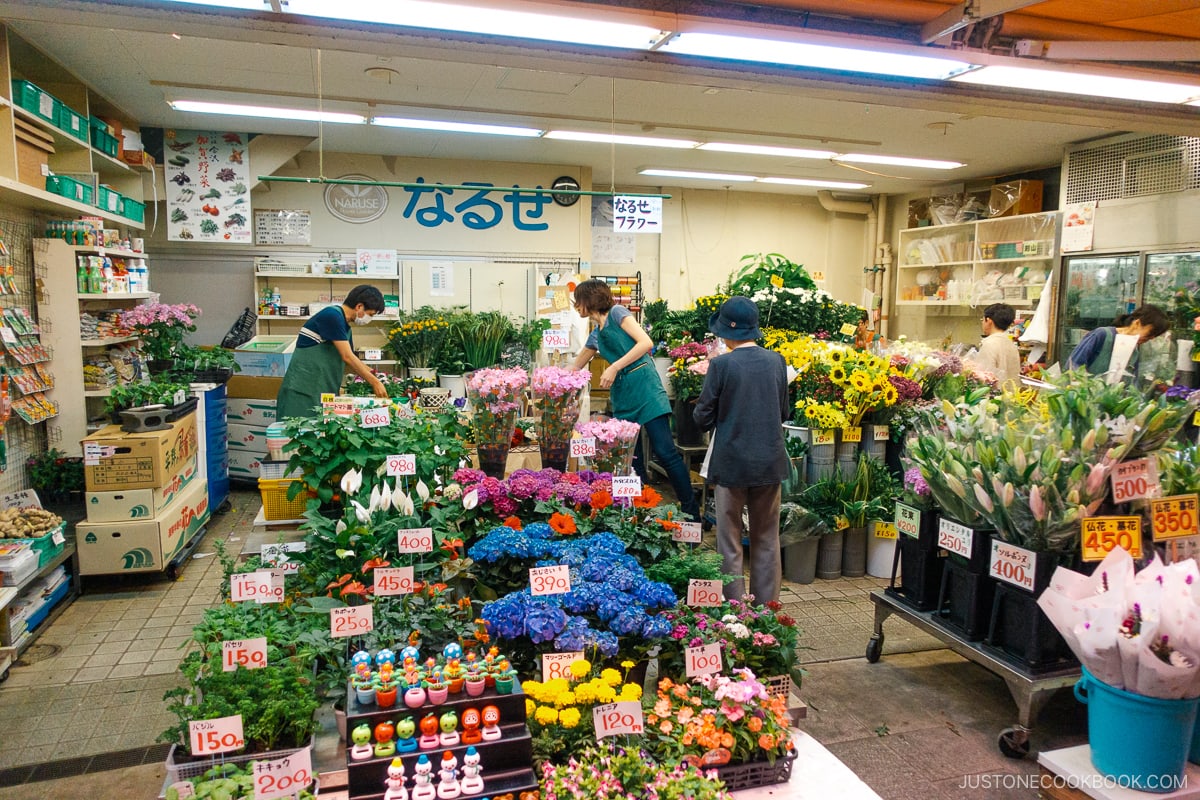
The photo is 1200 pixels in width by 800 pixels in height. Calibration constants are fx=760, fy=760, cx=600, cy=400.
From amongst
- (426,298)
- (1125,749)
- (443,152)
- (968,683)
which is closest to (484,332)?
(426,298)

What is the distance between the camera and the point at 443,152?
787cm

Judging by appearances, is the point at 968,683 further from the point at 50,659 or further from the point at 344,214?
the point at 344,214

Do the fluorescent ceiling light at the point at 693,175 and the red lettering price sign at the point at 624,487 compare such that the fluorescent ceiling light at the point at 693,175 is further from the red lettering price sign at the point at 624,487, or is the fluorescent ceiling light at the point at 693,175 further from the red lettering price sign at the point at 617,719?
the red lettering price sign at the point at 617,719

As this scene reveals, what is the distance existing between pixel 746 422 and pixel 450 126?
14.3 ft

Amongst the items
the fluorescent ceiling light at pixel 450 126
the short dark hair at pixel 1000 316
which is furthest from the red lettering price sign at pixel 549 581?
the fluorescent ceiling light at pixel 450 126

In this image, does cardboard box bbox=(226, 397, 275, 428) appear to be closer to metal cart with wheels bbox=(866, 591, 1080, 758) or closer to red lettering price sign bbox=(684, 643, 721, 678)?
red lettering price sign bbox=(684, 643, 721, 678)

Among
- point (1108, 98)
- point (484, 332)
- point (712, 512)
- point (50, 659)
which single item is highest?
point (1108, 98)

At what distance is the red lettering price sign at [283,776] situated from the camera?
1.72m

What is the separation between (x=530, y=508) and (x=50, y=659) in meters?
2.53

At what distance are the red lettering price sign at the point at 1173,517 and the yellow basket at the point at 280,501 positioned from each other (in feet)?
11.0

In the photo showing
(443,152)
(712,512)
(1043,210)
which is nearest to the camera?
(712,512)

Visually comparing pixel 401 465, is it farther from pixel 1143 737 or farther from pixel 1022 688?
pixel 1143 737

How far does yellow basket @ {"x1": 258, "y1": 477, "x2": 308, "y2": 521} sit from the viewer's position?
3.43 meters

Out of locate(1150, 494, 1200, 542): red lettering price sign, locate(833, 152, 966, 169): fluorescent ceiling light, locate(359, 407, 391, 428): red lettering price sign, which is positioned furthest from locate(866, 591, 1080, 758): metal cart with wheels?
locate(833, 152, 966, 169): fluorescent ceiling light
